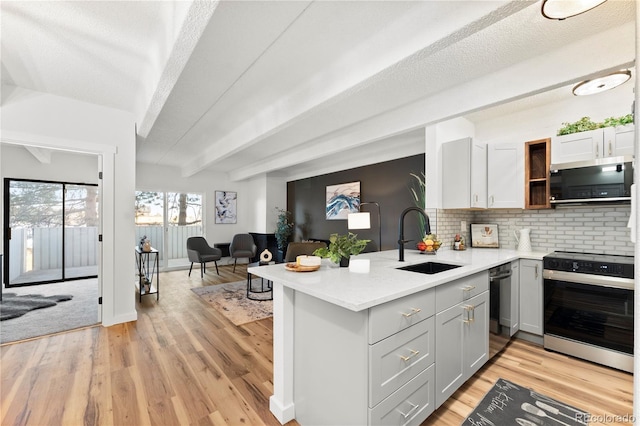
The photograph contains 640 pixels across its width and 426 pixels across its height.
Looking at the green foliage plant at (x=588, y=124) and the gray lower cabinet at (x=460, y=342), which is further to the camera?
the green foliage plant at (x=588, y=124)

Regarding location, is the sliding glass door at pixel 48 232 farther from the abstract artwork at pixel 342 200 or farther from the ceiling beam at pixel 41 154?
the abstract artwork at pixel 342 200

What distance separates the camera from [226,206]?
749 centimetres

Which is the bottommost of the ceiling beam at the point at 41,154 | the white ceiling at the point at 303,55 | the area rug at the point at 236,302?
the area rug at the point at 236,302

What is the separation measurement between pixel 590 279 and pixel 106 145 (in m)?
5.24

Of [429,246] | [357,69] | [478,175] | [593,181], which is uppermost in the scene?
[357,69]

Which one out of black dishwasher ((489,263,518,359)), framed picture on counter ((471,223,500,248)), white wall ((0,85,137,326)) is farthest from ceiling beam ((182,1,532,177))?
framed picture on counter ((471,223,500,248))

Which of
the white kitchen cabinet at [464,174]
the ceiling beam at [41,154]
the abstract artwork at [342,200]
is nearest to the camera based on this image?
the white kitchen cabinet at [464,174]

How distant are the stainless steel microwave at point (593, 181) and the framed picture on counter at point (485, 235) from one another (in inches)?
32.3

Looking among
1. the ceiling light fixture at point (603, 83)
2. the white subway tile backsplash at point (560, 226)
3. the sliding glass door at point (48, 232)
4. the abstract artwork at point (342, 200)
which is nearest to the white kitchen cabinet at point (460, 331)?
the white subway tile backsplash at point (560, 226)

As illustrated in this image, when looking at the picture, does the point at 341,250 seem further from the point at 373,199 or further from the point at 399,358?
the point at 373,199

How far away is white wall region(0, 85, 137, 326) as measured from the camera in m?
2.96

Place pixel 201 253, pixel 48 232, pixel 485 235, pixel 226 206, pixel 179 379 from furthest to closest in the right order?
1. pixel 226 206
2. pixel 201 253
3. pixel 48 232
4. pixel 485 235
5. pixel 179 379

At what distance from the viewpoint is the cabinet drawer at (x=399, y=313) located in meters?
1.34

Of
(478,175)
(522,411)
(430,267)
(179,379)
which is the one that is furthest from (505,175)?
(179,379)
